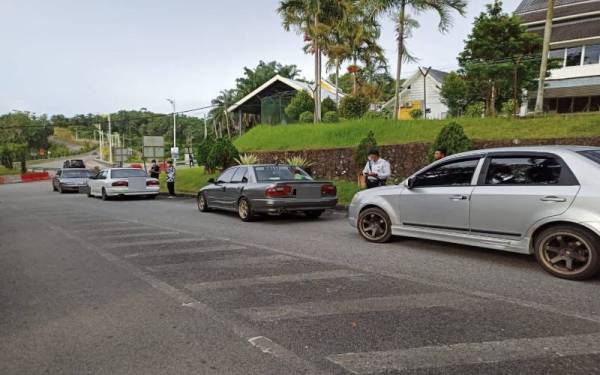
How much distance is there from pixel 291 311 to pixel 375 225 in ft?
11.9

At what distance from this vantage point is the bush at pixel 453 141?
12531 millimetres

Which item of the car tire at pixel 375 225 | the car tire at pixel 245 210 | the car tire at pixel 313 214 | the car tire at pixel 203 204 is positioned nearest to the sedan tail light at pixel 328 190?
the car tire at pixel 313 214

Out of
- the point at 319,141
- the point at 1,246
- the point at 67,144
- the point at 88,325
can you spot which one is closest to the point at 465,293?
the point at 88,325

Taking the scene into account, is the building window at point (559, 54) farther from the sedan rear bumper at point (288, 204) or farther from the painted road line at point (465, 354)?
the painted road line at point (465, 354)

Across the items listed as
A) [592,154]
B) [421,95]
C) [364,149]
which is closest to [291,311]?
[592,154]

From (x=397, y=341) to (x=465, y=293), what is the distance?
1.54m

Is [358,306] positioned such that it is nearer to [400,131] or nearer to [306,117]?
[400,131]

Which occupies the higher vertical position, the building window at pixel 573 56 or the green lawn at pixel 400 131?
the building window at pixel 573 56

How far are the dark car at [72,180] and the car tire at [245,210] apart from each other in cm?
1644

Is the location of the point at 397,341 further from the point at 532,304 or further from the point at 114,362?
the point at 114,362

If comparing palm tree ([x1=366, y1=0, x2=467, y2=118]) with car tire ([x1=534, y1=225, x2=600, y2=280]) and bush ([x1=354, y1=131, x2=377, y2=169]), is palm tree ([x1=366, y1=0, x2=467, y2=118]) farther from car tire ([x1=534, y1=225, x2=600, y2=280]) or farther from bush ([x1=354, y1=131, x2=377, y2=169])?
car tire ([x1=534, y1=225, x2=600, y2=280])

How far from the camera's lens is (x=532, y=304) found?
4137 millimetres

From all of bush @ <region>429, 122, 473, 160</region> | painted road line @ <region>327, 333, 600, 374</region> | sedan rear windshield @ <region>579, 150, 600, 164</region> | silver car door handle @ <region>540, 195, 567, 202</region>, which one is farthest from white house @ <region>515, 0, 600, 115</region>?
painted road line @ <region>327, 333, 600, 374</region>

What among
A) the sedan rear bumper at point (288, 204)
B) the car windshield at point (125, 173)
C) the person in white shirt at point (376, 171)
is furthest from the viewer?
the car windshield at point (125, 173)
